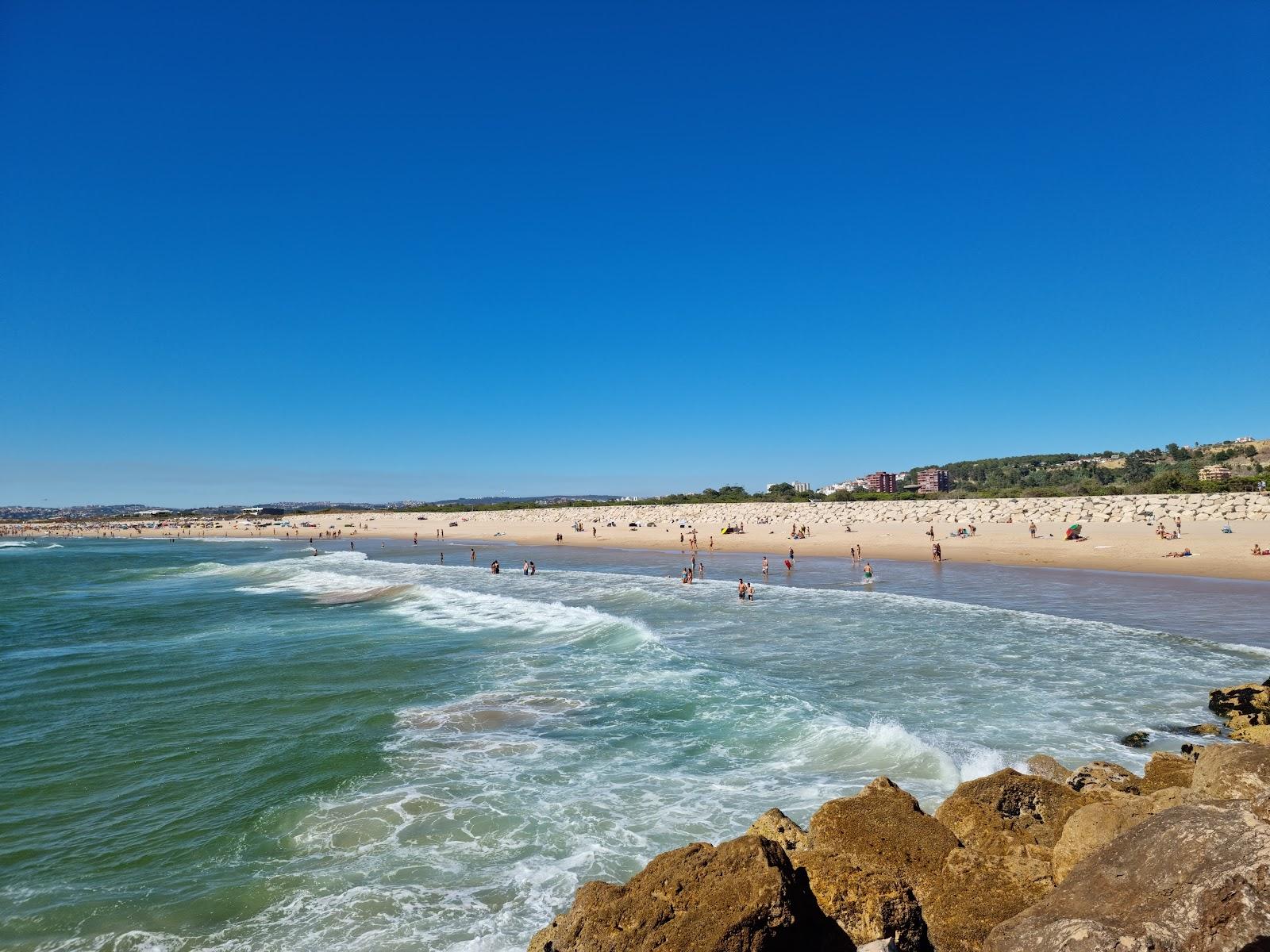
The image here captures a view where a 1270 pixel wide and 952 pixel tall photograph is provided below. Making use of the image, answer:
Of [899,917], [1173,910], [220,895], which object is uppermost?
[1173,910]

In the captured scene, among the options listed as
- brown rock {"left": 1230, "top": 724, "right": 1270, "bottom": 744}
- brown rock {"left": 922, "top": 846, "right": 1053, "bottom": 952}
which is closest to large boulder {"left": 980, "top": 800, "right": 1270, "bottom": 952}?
brown rock {"left": 922, "top": 846, "right": 1053, "bottom": 952}

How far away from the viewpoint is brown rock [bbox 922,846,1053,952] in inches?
188

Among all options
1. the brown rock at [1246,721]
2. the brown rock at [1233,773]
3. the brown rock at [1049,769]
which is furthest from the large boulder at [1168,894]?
the brown rock at [1246,721]

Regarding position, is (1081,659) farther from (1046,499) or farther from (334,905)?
(1046,499)

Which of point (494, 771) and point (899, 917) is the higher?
point (899, 917)

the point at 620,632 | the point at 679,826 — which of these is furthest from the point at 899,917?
the point at 620,632

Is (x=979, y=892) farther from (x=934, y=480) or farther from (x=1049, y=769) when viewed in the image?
(x=934, y=480)

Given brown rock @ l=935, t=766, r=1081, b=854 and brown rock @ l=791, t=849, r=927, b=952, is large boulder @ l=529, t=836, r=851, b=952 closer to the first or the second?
brown rock @ l=791, t=849, r=927, b=952

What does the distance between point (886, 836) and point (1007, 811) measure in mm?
1499

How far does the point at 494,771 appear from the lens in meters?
11.0

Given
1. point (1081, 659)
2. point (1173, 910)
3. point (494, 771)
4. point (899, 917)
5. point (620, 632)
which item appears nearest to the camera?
point (1173, 910)

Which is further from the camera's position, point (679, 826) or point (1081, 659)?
point (1081, 659)

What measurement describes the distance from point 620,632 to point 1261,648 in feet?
56.4

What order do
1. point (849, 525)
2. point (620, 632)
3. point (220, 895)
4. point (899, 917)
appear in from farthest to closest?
1. point (849, 525)
2. point (620, 632)
3. point (220, 895)
4. point (899, 917)
